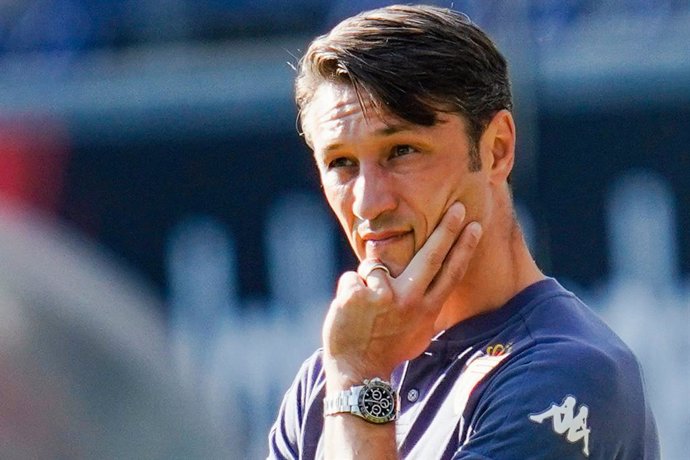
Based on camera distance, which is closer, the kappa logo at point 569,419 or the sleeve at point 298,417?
the kappa logo at point 569,419

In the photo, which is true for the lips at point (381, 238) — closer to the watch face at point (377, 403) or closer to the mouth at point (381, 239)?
the mouth at point (381, 239)

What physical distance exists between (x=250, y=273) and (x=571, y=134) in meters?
2.14

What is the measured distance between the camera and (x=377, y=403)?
8.51ft

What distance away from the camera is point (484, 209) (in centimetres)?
285

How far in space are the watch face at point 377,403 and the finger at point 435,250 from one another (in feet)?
0.73

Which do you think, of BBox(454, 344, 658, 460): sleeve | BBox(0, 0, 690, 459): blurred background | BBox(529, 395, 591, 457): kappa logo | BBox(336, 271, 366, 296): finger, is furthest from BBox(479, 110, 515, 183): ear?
BBox(0, 0, 690, 459): blurred background

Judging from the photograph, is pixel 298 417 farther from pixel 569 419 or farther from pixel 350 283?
pixel 569 419

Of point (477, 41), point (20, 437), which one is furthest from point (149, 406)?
point (477, 41)

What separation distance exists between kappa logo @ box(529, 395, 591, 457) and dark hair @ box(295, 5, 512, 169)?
57 centimetres

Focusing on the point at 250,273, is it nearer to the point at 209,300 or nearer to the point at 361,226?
the point at 209,300

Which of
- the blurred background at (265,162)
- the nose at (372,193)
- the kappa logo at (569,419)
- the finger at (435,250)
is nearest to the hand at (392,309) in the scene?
the finger at (435,250)

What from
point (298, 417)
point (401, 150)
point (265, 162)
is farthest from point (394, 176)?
point (265, 162)

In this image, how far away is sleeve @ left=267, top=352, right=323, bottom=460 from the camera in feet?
9.24

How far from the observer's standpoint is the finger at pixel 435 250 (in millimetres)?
2738
